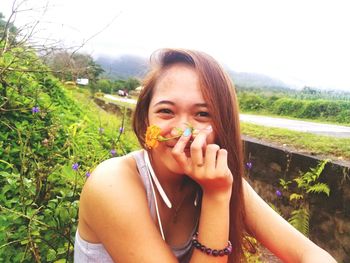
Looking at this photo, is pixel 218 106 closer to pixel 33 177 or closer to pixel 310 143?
pixel 33 177

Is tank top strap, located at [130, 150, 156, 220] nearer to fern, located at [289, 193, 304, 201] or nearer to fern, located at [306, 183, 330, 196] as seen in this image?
fern, located at [306, 183, 330, 196]

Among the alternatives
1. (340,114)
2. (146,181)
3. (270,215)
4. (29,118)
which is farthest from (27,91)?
(340,114)

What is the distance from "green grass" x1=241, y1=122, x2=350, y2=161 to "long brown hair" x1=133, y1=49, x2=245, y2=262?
2.01 m

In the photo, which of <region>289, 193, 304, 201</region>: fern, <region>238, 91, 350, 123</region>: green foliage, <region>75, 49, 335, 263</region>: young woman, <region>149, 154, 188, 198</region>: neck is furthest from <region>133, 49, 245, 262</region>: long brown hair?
<region>238, 91, 350, 123</region>: green foliage

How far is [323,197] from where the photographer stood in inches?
122

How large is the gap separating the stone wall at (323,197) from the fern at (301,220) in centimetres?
5

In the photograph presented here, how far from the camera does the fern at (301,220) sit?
3.15m

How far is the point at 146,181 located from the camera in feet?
4.75

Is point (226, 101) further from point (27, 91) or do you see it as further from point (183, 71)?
point (27, 91)

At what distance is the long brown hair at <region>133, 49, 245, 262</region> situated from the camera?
1391 mm

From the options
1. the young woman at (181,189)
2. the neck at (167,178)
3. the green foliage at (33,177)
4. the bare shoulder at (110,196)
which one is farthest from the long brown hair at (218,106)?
the green foliage at (33,177)

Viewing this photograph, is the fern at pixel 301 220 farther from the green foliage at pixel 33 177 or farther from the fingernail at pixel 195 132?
the fingernail at pixel 195 132

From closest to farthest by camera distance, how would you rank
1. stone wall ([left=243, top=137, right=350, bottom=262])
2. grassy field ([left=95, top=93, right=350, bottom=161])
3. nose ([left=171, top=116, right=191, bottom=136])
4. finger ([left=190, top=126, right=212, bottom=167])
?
finger ([left=190, top=126, right=212, bottom=167]), nose ([left=171, top=116, right=191, bottom=136]), stone wall ([left=243, top=137, right=350, bottom=262]), grassy field ([left=95, top=93, right=350, bottom=161])

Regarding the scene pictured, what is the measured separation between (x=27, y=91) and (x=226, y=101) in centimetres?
207
